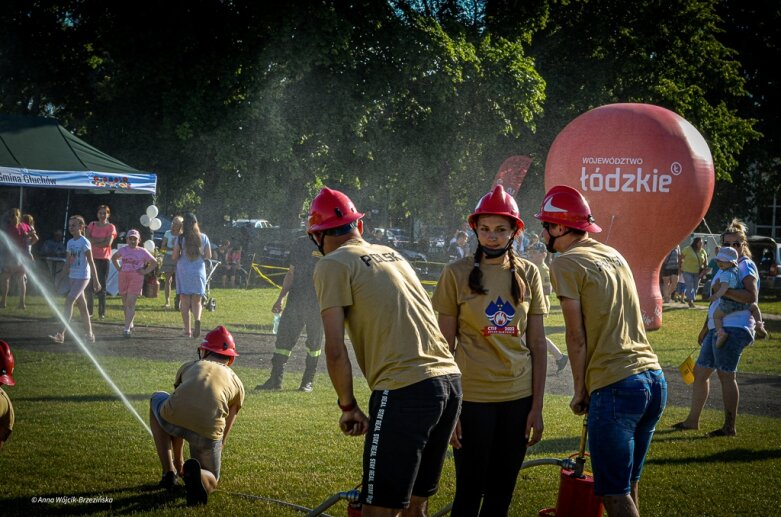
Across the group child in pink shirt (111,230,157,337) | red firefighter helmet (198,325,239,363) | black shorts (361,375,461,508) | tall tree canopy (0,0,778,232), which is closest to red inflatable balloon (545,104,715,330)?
child in pink shirt (111,230,157,337)

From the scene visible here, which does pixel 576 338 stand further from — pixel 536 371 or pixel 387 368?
pixel 387 368

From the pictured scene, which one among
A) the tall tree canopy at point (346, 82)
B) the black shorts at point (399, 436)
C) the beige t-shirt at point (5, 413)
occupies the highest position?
the tall tree canopy at point (346, 82)

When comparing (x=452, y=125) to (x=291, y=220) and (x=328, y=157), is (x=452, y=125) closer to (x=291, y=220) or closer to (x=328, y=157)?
(x=328, y=157)

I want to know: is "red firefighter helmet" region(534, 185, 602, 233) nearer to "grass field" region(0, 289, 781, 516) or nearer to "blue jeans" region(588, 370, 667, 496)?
"blue jeans" region(588, 370, 667, 496)

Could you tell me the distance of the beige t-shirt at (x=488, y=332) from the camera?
14.3ft

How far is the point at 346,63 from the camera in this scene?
1053 inches

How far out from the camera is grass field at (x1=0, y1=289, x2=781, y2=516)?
579 cm

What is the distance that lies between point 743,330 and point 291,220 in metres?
27.1

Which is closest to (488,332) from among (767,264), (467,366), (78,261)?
(467,366)

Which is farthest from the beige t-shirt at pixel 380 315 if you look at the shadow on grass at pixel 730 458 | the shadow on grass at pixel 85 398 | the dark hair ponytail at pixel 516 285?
the shadow on grass at pixel 85 398

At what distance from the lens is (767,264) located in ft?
103

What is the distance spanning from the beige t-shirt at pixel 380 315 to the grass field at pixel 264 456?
217cm

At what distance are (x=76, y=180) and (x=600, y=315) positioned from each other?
1629 centimetres

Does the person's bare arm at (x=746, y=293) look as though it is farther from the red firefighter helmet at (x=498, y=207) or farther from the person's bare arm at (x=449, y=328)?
the person's bare arm at (x=449, y=328)
